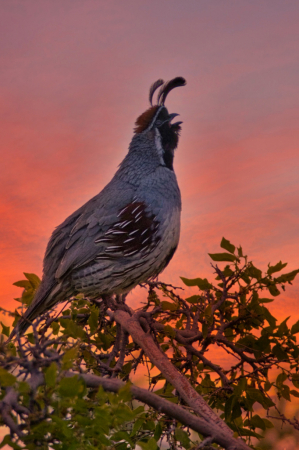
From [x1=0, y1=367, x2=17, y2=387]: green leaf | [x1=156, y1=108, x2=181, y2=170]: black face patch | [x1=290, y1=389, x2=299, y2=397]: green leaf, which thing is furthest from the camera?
[x1=156, y1=108, x2=181, y2=170]: black face patch

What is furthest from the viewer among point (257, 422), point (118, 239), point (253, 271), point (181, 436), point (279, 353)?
point (118, 239)

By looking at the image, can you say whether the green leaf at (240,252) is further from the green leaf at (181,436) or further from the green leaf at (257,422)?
the green leaf at (181,436)

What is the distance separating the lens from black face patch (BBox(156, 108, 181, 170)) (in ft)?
18.7

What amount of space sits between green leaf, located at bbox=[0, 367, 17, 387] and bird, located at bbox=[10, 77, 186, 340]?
308 cm

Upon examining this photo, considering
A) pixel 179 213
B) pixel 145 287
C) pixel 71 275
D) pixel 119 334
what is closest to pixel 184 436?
pixel 119 334

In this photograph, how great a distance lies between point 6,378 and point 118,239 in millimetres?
3285

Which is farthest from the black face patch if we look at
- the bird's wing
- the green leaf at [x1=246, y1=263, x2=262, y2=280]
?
the green leaf at [x1=246, y1=263, x2=262, y2=280]

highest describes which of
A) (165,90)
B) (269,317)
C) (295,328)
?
(165,90)

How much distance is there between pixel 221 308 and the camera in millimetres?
3916

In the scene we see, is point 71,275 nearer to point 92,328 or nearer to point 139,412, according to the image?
point 92,328

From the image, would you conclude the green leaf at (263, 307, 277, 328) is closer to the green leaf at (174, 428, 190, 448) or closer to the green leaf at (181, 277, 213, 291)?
the green leaf at (181, 277, 213, 291)

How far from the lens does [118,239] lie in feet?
16.2

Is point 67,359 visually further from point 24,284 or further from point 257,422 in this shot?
point 24,284

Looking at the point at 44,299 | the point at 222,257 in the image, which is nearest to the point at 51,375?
the point at 222,257
